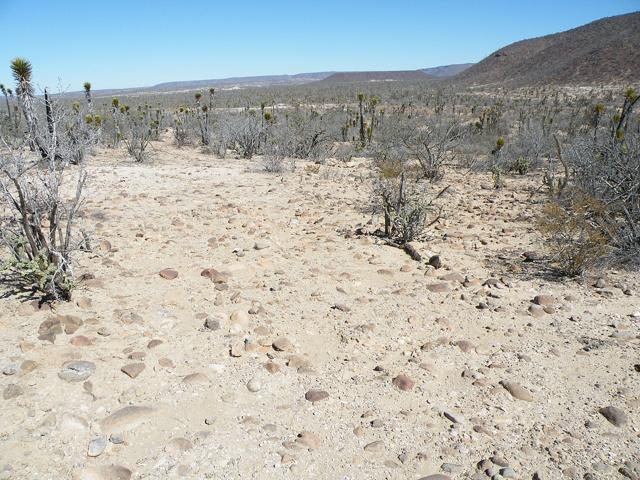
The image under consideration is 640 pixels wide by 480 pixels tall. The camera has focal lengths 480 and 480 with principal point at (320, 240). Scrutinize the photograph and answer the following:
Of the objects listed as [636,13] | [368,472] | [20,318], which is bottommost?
[368,472]

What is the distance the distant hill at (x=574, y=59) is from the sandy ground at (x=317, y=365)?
1812 inches

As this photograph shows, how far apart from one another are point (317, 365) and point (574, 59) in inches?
2244

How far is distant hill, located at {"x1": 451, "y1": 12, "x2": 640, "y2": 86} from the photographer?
44.2 meters

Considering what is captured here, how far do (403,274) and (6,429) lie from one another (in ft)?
11.2

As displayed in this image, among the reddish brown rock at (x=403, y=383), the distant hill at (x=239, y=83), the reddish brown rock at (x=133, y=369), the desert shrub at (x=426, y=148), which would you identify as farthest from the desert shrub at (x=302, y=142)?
the distant hill at (x=239, y=83)

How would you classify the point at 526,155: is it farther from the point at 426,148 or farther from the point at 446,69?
the point at 446,69

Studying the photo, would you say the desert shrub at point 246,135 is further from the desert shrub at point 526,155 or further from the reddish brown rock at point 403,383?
the reddish brown rock at point 403,383

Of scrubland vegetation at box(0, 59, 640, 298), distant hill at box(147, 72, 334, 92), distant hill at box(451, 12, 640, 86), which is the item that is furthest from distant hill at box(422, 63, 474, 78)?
scrubland vegetation at box(0, 59, 640, 298)

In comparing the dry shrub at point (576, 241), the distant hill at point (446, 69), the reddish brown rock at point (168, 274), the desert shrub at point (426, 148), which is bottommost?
the reddish brown rock at point (168, 274)

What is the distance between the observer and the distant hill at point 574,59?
4419 cm


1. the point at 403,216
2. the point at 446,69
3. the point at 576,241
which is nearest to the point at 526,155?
the point at 403,216

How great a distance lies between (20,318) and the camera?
357cm

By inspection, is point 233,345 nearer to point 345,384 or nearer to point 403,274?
point 345,384

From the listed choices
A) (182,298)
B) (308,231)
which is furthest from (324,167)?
(182,298)
